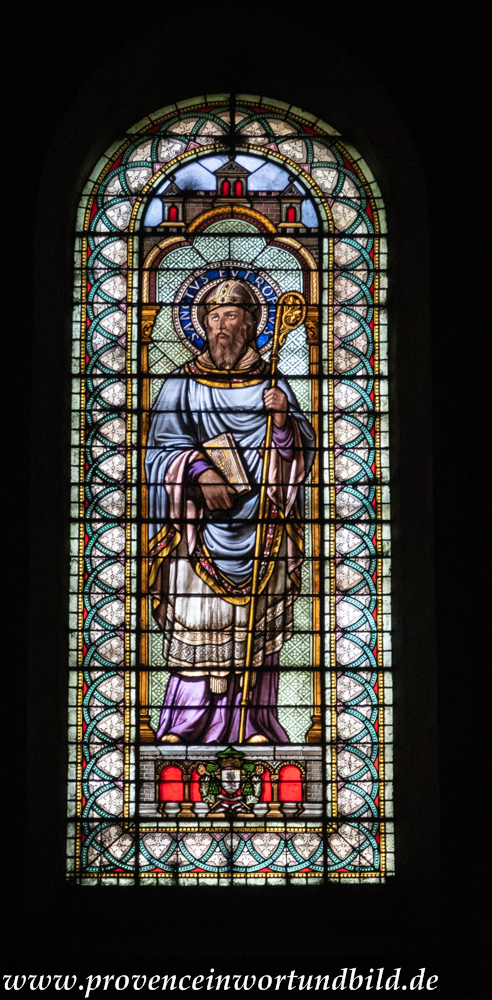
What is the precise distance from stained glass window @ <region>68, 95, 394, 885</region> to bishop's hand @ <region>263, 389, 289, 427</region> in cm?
1

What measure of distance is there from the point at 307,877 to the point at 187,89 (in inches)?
184

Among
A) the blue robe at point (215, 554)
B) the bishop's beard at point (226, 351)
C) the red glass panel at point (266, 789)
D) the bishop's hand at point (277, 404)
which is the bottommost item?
the red glass panel at point (266, 789)

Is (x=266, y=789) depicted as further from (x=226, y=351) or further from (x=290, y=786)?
(x=226, y=351)

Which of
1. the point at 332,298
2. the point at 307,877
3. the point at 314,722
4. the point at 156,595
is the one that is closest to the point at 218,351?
the point at 332,298

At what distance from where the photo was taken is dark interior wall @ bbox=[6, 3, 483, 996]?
9016 mm

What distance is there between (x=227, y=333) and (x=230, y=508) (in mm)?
1041

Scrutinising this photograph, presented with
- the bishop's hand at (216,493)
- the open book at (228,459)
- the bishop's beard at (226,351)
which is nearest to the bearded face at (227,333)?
the bishop's beard at (226,351)

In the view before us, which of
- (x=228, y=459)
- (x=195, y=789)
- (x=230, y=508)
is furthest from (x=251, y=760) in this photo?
(x=228, y=459)

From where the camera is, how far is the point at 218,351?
10055 millimetres

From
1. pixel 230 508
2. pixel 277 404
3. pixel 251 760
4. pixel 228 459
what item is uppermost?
pixel 277 404

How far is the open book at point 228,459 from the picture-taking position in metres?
9.85

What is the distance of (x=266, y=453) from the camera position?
32.5 feet

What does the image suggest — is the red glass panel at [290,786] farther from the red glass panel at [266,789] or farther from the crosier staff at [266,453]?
the crosier staff at [266,453]

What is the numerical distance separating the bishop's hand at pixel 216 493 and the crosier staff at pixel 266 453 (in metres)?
0.18
